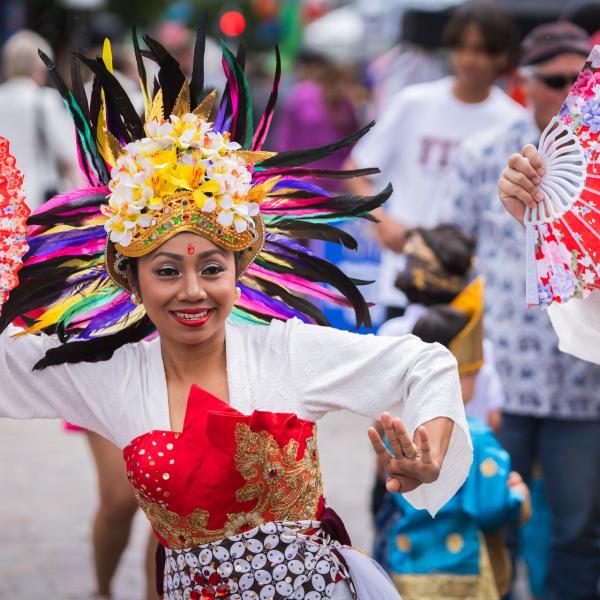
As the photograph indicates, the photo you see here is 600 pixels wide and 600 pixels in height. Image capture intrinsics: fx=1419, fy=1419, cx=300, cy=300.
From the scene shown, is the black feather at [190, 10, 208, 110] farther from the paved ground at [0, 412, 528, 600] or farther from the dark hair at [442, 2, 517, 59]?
the dark hair at [442, 2, 517, 59]

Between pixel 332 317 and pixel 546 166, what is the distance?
556 cm

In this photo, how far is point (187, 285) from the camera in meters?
3.58

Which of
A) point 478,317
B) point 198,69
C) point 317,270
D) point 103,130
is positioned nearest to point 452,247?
point 478,317

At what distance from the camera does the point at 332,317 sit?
9.35 meters

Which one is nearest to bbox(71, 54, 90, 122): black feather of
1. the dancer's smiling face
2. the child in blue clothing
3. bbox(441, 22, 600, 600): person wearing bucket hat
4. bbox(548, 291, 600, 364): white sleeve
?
the dancer's smiling face

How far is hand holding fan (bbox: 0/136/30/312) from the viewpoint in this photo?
11.7 ft


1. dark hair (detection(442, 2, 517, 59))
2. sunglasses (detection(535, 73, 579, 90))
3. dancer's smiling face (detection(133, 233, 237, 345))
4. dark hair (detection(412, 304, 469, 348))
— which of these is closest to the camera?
dancer's smiling face (detection(133, 233, 237, 345))

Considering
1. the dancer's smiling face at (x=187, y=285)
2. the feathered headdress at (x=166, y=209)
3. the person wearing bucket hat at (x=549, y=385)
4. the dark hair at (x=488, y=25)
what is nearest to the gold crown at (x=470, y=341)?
the person wearing bucket hat at (x=549, y=385)

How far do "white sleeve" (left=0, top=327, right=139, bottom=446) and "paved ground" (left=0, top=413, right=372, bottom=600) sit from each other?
2.81m

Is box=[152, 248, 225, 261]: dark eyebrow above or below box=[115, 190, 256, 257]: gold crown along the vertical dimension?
below

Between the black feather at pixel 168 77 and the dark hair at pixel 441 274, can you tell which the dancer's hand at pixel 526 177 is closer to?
the black feather at pixel 168 77

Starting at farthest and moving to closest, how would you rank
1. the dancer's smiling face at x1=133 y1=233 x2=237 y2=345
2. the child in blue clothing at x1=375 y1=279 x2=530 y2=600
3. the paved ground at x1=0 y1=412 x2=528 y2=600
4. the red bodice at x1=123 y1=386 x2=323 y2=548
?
the paved ground at x1=0 y1=412 x2=528 y2=600
the child in blue clothing at x1=375 y1=279 x2=530 y2=600
the dancer's smiling face at x1=133 y1=233 x2=237 y2=345
the red bodice at x1=123 y1=386 x2=323 y2=548

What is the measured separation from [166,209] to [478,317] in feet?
5.89

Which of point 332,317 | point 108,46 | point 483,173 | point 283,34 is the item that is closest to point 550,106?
point 483,173
